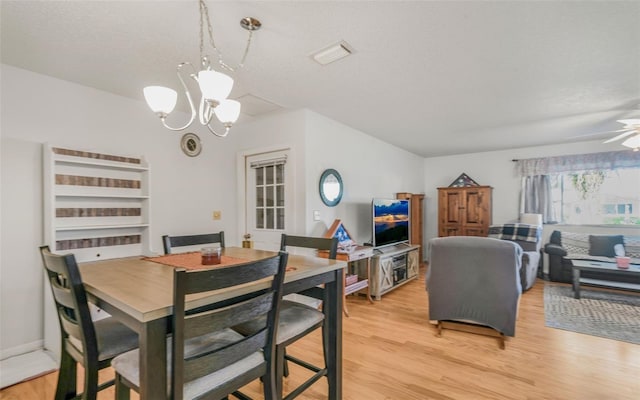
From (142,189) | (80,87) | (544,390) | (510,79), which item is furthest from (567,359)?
(80,87)

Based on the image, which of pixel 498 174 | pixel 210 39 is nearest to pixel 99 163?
pixel 210 39

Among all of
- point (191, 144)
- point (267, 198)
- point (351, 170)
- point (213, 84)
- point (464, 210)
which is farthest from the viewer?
point (464, 210)

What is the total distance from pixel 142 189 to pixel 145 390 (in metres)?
2.54

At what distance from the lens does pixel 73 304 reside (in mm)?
1214

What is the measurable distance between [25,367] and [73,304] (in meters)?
1.73

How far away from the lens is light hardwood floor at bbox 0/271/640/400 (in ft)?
6.43

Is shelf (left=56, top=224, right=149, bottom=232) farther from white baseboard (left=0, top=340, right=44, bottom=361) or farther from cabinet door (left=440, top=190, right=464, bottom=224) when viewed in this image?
cabinet door (left=440, top=190, right=464, bottom=224)

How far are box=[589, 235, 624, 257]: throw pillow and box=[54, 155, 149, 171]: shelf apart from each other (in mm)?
6287

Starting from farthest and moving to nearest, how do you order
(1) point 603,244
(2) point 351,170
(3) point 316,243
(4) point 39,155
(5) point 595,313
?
(1) point 603,244 → (2) point 351,170 → (5) point 595,313 → (4) point 39,155 → (3) point 316,243

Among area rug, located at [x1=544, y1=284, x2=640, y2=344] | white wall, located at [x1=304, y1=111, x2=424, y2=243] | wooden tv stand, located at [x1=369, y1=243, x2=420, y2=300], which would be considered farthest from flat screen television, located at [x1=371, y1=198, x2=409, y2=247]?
area rug, located at [x1=544, y1=284, x2=640, y2=344]

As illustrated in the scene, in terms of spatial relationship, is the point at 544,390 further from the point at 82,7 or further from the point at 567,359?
the point at 82,7

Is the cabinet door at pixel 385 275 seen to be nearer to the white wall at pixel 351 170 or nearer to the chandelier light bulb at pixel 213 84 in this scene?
the white wall at pixel 351 170

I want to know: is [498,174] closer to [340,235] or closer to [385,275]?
[385,275]

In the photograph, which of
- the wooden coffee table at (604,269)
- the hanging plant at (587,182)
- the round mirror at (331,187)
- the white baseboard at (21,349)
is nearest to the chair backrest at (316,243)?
the round mirror at (331,187)
